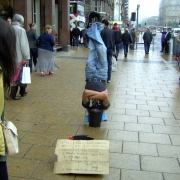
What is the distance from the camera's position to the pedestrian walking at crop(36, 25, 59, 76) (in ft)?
33.9

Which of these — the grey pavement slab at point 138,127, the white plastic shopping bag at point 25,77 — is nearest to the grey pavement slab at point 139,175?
the grey pavement slab at point 138,127

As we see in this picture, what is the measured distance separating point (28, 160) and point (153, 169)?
1525mm

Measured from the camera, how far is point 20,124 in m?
5.20

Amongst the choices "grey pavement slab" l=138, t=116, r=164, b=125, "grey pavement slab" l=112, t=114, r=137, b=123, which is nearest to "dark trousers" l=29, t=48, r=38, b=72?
"grey pavement slab" l=112, t=114, r=137, b=123

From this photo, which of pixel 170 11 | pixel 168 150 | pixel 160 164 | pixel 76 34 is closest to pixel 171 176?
pixel 160 164

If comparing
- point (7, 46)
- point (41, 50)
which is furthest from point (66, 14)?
point (7, 46)

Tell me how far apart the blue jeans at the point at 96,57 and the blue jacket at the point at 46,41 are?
5315 mm

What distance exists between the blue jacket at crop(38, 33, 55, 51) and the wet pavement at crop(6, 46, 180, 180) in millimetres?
1584

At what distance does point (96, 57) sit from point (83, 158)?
88.8 inches

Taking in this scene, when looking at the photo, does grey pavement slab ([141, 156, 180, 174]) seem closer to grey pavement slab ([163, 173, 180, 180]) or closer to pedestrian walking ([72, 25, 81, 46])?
grey pavement slab ([163, 173, 180, 180])

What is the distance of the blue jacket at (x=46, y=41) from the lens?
33.9 ft

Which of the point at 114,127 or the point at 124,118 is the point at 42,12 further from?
the point at 114,127

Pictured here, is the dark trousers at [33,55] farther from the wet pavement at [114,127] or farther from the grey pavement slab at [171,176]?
the grey pavement slab at [171,176]

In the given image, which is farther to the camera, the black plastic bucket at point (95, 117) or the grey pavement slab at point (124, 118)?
the grey pavement slab at point (124, 118)
